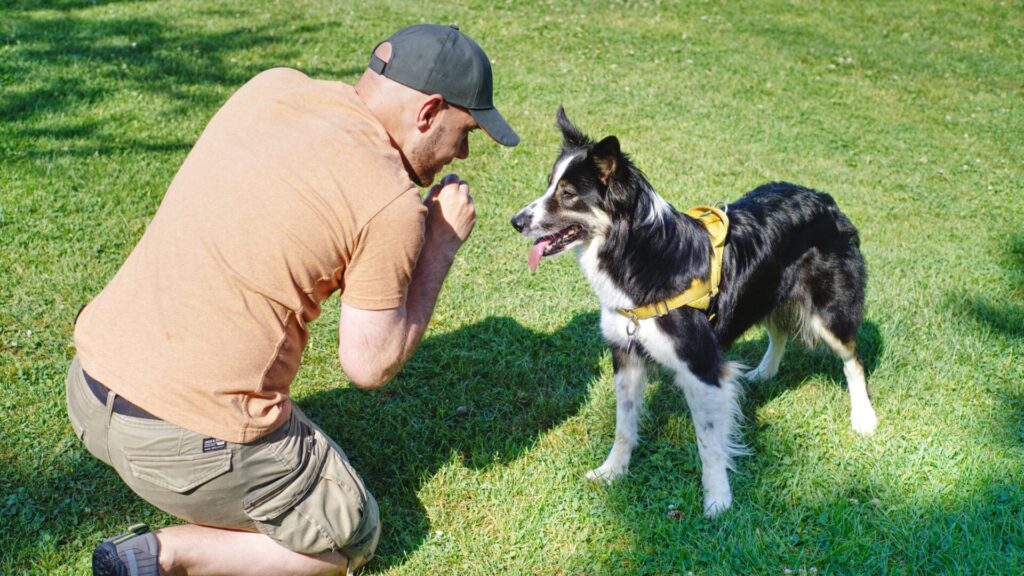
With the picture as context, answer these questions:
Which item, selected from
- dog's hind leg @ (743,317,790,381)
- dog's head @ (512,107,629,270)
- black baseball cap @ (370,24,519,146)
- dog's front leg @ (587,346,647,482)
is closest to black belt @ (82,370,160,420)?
black baseball cap @ (370,24,519,146)

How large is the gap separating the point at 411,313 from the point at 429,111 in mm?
708

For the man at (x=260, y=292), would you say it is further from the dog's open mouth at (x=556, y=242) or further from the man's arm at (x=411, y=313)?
the dog's open mouth at (x=556, y=242)

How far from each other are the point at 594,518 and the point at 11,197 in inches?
193

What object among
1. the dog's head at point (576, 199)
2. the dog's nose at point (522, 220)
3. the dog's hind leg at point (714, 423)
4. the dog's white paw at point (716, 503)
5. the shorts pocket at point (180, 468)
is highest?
the dog's head at point (576, 199)

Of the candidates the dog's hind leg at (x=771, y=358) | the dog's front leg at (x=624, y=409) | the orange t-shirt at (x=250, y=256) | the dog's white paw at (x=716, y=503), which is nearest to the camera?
the orange t-shirt at (x=250, y=256)

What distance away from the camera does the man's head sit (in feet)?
8.39

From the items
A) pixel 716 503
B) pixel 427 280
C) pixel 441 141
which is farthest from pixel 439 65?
pixel 716 503

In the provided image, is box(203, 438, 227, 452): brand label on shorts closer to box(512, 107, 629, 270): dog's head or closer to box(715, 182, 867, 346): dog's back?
box(512, 107, 629, 270): dog's head

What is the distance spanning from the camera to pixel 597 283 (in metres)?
3.55

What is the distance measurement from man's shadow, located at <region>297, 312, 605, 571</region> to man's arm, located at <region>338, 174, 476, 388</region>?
3.49 feet

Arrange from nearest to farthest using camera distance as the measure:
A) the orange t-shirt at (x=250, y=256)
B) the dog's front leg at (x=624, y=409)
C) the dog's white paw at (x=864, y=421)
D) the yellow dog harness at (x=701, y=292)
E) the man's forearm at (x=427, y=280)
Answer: the orange t-shirt at (x=250, y=256)
the man's forearm at (x=427, y=280)
the yellow dog harness at (x=701, y=292)
the dog's front leg at (x=624, y=409)
the dog's white paw at (x=864, y=421)

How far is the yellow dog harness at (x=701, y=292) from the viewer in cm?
343

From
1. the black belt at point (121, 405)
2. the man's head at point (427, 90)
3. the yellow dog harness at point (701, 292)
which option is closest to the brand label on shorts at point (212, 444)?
the black belt at point (121, 405)

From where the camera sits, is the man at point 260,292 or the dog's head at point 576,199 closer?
the man at point 260,292
